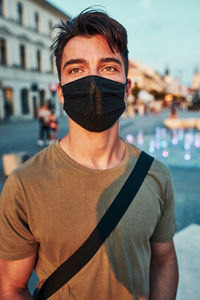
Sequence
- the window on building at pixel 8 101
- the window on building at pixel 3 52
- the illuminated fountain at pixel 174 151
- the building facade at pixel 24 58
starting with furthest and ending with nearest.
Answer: the window on building at pixel 8 101 → the building facade at pixel 24 58 → the window on building at pixel 3 52 → the illuminated fountain at pixel 174 151

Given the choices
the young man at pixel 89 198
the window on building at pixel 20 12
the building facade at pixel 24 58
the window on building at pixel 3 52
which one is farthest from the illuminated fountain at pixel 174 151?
the window on building at pixel 20 12

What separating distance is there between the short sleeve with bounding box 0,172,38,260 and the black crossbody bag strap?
0.60 ft

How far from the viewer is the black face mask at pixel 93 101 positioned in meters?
1.30

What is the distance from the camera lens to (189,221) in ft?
12.1

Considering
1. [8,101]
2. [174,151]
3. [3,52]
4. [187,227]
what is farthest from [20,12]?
[187,227]

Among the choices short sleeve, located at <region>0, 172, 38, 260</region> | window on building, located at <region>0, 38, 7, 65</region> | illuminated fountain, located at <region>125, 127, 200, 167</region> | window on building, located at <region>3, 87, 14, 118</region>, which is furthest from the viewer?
window on building, located at <region>3, 87, 14, 118</region>

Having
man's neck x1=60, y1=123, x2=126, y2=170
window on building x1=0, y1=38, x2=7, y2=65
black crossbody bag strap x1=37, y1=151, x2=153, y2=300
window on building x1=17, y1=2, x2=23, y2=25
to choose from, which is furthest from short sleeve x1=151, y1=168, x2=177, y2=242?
window on building x1=17, y1=2, x2=23, y2=25

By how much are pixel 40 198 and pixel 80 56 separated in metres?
0.68

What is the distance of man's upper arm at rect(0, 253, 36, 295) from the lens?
1155 millimetres

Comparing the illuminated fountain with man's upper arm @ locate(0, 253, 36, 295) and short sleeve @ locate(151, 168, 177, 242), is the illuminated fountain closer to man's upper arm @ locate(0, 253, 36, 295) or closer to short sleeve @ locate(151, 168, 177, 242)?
short sleeve @ locate(151, 168, 177, 242)

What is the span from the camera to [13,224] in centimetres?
112

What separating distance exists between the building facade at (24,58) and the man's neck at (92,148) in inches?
862

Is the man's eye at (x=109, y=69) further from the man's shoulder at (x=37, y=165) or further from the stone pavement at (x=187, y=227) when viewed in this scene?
the stone pavement at (x=187, y=227)

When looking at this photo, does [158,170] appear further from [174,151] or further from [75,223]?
[174,151]
